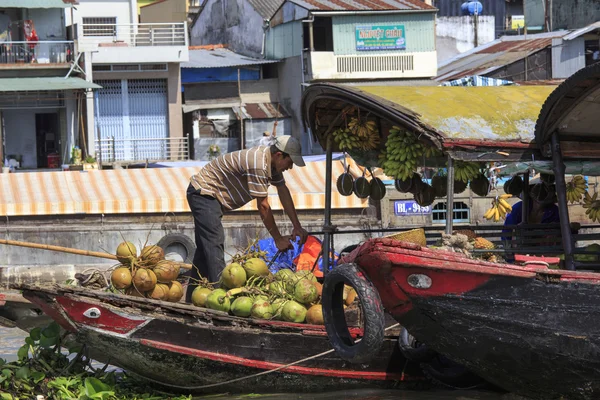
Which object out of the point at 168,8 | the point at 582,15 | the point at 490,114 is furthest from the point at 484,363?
the point at 168,8

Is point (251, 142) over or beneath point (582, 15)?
beneath

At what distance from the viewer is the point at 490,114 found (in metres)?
6.95

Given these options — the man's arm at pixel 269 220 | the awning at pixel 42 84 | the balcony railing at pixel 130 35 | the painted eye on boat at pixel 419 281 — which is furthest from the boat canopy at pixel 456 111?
the balcony railing at pixel 130 35

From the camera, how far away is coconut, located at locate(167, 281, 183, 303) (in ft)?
25.1

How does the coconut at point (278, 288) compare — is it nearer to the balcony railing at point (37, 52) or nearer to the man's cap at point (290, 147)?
the man's cap at point (290, 147)

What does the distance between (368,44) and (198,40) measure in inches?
355

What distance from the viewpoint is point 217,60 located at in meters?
27.7

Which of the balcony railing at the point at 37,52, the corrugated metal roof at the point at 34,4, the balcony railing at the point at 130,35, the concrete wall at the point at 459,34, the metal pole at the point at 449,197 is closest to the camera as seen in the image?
the metal pole at the point at 449,197

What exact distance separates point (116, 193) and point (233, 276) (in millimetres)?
8220

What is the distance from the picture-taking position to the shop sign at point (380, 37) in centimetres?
2661

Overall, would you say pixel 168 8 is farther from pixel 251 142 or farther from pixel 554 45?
pixel 554 45

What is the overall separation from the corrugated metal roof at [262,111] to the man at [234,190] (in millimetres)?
18991

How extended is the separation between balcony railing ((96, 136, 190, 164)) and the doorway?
145cm

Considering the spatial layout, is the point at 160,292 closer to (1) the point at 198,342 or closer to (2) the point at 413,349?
(1) the point at 198,342
